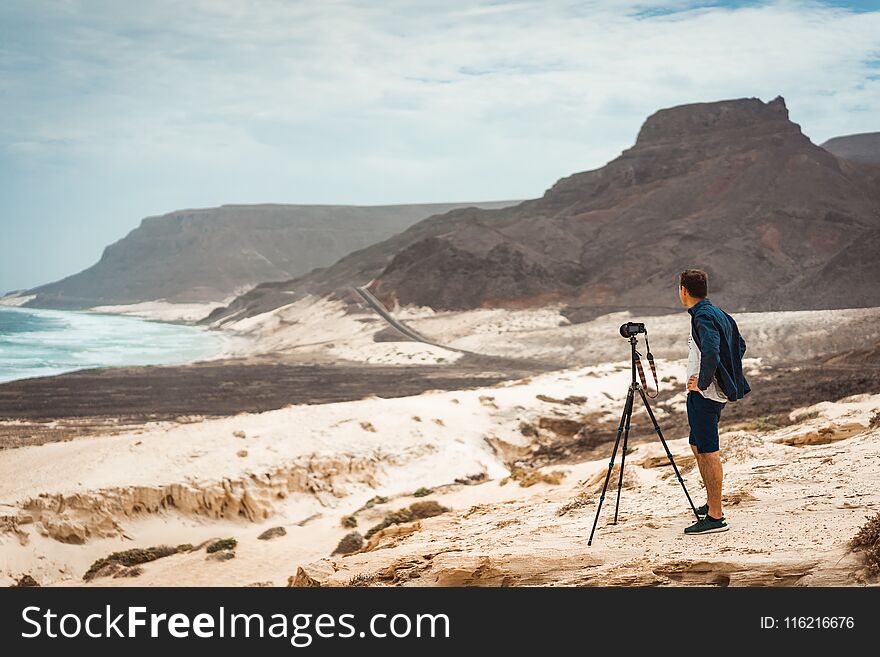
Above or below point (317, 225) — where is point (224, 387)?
below

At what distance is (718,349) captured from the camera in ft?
19.3

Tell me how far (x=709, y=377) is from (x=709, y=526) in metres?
1.17

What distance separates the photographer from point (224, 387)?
121ft

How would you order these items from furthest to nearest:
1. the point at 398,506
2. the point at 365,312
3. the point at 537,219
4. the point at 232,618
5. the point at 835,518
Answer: the point at 537,219 → the point at 365,312 → the point at 398,506 → the point at 835,518 → the point at 232,618

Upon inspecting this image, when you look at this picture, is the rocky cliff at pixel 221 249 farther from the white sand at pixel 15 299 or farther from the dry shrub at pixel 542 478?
the dry shrub at pixel 542 478

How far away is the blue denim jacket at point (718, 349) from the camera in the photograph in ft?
19.2

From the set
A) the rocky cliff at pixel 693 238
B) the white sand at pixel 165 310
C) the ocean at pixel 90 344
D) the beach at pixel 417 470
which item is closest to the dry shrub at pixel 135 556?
the beach at pixel 417 470

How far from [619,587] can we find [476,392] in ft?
61.0

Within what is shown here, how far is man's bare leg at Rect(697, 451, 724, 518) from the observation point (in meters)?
6.09

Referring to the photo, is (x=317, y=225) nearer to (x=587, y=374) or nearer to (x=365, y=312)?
(x=365, y=312)

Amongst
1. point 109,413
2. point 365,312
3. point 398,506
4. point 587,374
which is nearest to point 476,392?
point 587,374

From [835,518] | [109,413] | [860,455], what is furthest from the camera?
[109,413]

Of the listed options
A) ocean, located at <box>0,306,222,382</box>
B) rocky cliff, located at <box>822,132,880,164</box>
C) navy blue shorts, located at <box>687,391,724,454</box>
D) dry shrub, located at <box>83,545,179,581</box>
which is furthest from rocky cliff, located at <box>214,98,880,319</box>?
navy blue shorts, located at <box>687,391,724,454</box>

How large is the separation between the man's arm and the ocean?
47.9 metres
